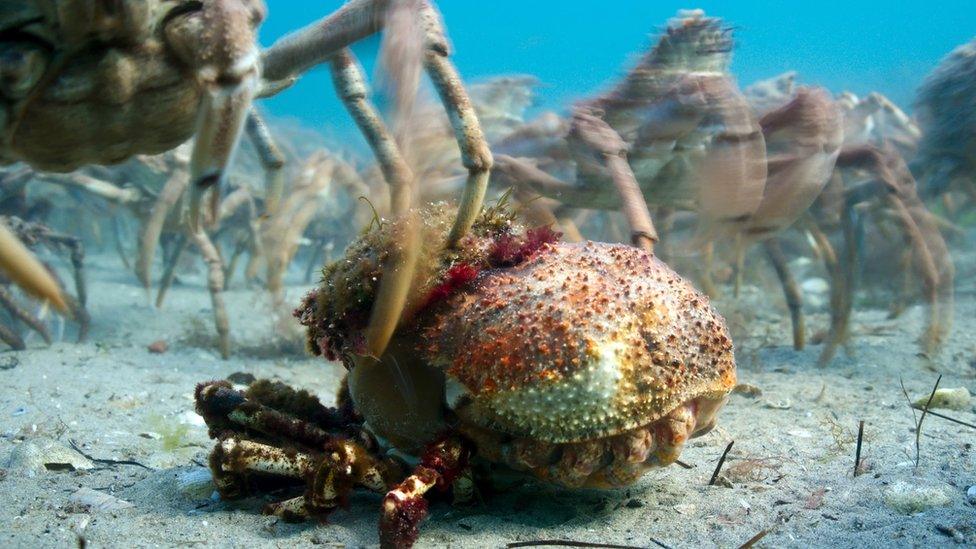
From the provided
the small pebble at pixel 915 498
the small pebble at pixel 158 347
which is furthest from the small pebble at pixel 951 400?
the small pebble at pixel 158 347

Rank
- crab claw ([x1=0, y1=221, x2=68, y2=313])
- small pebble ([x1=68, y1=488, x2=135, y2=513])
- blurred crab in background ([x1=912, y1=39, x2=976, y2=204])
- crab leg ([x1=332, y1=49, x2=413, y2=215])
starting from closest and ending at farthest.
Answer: crab claw ([x1=0, y1=221, x2=68, y2=313]) < small pebble ([x1=68, y1=488, x2=135, y2=513]) < crab leg ([x1=332, y1=49, x2=413, y2=215]) < blurred crab in background ([x1=912, y1=39, x2=976, y2=204])

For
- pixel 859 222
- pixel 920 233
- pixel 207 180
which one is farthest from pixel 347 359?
pixel 859 222

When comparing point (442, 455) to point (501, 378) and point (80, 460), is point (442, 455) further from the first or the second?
point (80, 460)

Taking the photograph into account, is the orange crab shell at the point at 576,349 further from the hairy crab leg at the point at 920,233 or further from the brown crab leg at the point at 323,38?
the hairy crab leg at the point at 920,233

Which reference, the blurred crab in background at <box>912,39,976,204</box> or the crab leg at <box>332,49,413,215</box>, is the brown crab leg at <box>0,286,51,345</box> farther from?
the blurred crab in background at <box>912,39,976,204</box>

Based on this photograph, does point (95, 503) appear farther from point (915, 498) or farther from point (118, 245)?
point (118, 245)

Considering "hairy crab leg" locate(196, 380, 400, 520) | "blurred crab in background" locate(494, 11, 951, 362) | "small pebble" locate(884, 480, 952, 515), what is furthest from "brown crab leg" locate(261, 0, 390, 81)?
"small pebble" locate(884, 480, 952, 515)

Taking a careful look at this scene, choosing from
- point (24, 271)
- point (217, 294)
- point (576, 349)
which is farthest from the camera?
point (217, 294)
